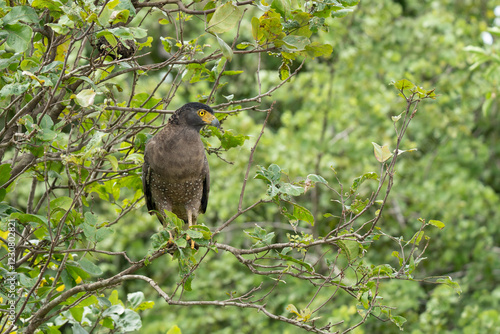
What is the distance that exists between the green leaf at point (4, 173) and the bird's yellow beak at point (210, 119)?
3.63 ft

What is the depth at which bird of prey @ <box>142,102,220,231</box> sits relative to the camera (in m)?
3.45

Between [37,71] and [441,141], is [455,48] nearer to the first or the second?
[441,141]

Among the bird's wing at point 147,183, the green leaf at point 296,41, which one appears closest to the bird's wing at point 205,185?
the bird's wing at point 147,183

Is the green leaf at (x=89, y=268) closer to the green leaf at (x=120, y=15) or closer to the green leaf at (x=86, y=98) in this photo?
the green leaf at (x=86, y=98)

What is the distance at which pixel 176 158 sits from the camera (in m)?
3.55

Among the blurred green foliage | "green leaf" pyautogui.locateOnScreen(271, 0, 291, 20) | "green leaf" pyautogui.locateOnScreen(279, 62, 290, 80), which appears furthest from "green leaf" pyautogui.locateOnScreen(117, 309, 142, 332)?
the blurred green foliage

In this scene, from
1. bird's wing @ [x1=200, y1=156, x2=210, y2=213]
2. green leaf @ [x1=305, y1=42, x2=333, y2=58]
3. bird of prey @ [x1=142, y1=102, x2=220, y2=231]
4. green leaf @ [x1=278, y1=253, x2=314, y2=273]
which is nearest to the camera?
green leaf @ [x1=278, y1=253, x2=314, y2=273]

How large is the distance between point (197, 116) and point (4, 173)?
3.81 ft

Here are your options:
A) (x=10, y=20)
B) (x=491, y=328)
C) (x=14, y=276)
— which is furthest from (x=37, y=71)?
(x=491, y=328)

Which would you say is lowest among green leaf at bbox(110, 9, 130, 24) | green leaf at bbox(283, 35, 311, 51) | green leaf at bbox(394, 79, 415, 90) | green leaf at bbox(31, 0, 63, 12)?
green leaf at bbox(394, 79, 415, 90)

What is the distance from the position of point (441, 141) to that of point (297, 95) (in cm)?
214

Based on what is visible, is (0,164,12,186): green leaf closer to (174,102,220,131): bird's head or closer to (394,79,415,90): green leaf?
(174,102,220,131): bird's head

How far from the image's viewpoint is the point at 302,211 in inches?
107

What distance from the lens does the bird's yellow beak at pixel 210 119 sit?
324 centimetres
